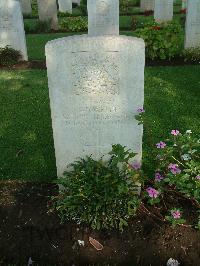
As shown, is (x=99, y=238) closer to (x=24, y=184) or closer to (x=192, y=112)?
(x=24, y=184)

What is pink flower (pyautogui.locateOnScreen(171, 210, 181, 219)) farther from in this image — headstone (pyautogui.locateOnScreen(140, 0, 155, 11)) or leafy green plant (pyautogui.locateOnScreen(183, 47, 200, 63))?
headstone (pyautogui.locateOnScreen(140, 0, 155, 11))

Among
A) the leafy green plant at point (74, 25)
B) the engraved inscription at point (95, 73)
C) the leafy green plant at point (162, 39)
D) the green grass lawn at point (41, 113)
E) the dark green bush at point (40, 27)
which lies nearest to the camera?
the engraved inscription at point (95, 73)

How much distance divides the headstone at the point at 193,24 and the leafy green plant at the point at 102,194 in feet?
21.1

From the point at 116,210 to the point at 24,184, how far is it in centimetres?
126

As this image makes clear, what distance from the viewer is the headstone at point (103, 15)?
359 inches

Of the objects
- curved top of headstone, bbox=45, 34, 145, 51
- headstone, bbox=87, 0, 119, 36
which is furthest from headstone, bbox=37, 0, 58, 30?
curved top of headstone, bbox=45, 34, 145, 51

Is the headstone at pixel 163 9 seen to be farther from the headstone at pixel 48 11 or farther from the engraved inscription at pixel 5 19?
the engraved inscription at pixel 5 19

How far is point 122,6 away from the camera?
64.0 feet

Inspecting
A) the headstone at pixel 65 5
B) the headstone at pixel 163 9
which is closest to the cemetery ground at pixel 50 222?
the headstone at pixel 163 9

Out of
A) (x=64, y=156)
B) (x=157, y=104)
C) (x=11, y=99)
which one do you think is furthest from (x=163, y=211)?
(x=11, y=99)

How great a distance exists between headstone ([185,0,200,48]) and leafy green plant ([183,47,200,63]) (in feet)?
0.95

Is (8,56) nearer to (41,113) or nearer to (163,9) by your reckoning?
(41,113)

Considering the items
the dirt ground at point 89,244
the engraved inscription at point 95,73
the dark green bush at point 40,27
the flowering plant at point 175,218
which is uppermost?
the engraved inscription at point 95,73

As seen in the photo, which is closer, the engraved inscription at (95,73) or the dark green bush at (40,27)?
the engraved inscription at (95,73)
